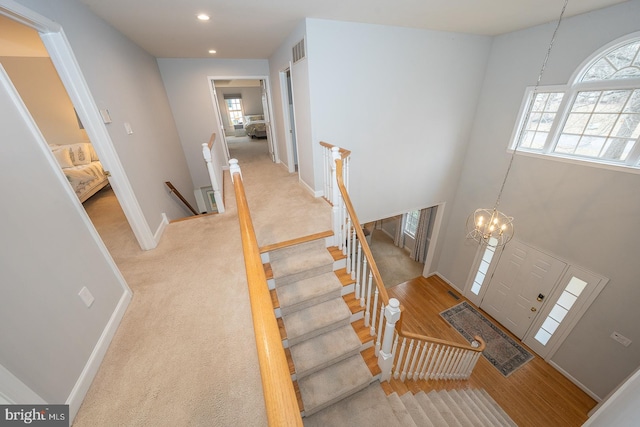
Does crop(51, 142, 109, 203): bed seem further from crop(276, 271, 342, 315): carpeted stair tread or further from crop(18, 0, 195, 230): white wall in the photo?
crop(276, 271, 342, 315): carpeted stair tread

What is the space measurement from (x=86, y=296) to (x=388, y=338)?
2.47m

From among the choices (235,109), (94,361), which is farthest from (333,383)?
(235,109)

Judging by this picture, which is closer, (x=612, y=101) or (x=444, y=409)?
(x=444, y=409)

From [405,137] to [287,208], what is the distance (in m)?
2.58

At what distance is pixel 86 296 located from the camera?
1.61m

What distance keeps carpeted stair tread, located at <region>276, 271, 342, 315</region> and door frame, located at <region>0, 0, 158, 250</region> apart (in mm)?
1825

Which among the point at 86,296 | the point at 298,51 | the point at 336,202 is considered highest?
the point at 298,51

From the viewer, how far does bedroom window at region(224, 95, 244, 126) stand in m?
11.5

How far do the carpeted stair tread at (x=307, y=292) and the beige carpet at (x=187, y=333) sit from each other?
20.5 inches

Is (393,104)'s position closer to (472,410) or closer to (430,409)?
(430,409)

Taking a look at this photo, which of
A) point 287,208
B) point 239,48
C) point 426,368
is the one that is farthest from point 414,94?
point 426,368

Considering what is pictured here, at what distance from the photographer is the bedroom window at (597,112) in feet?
9.33

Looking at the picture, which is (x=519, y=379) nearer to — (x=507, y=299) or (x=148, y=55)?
(x=507, y=299)

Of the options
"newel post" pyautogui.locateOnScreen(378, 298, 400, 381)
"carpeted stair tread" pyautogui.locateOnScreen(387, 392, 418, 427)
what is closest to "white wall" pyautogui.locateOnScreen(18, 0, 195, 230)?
"newel post" pyautogui.locateOnScreen(378, 298, 400, 381)
